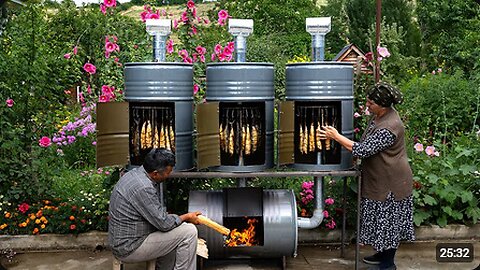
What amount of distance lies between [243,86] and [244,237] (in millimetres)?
1321

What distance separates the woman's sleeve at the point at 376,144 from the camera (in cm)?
475

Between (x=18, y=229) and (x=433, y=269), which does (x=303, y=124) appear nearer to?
(x=433, y=269)

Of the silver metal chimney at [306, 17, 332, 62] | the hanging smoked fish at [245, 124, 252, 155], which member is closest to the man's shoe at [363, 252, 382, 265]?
the hanging smoked fish at [245, 124, 252, 155]

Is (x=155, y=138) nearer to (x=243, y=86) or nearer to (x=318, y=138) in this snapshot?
(x=243, y=86)

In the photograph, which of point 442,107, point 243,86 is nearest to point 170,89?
point 243,86

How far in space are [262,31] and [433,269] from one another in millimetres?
24205

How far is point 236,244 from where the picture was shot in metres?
5.09

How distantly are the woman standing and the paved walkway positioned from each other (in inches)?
19.6

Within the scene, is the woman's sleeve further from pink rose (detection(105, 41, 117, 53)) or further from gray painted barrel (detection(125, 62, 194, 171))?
pink rose (detection(105, 41, 117, 53))

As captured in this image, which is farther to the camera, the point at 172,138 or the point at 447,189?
the point at 447,189

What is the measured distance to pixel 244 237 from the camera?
5133 mm

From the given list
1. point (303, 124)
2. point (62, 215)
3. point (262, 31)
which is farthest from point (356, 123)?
point (262, 31)

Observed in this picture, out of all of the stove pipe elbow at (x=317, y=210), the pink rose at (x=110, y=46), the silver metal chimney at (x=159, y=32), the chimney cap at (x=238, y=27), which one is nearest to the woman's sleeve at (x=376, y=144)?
the stove pipe elbow at (x=317, y=210)

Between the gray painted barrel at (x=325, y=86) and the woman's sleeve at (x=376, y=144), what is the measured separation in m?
0.25
